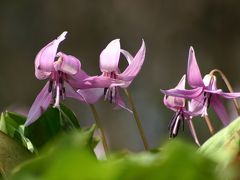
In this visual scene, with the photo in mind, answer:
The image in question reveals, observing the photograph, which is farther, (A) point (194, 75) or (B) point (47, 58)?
(A) point (194, 75)

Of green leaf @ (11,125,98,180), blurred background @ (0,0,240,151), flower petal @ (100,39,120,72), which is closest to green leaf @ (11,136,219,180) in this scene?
green leaf @ (11,125,98,180)

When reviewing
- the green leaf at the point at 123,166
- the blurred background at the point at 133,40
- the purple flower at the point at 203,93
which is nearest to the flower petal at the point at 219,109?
the purple flower at the point at 203,93

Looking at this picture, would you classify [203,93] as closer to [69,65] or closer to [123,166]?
[69,65]

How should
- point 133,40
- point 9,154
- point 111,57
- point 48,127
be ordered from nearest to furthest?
point 9,154
point 48,127
point 111,57
point 133,40

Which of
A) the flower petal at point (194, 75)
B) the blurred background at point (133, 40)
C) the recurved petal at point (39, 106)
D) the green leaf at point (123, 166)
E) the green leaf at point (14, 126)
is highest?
the green leaf at point (123, 166)

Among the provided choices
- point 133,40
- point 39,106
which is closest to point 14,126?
point 39,106

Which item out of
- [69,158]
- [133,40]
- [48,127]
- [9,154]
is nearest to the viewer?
[69,158]

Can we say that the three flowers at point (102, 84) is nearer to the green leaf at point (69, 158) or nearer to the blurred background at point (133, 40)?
the green leaf at point (69, 158)

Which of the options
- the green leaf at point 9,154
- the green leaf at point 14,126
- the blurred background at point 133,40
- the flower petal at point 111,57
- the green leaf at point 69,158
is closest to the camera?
the green leaf at point 69,158
